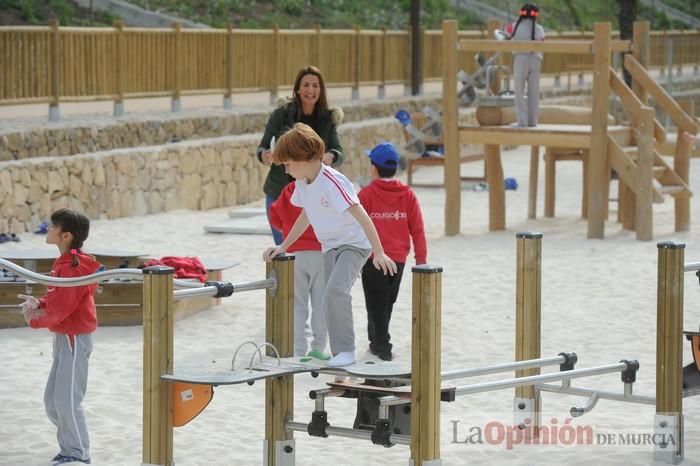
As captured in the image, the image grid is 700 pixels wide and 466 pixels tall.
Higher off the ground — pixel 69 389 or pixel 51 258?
pixel 51 258

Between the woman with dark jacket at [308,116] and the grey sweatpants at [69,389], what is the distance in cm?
285

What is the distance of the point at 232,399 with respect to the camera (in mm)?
8289

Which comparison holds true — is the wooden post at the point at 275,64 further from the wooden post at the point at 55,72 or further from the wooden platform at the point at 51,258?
the wooden platform at the point at 51,258

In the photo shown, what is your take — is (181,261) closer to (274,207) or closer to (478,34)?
(274,207)

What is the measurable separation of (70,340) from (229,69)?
15.1 metres

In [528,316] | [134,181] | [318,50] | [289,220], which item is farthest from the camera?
[318,50]

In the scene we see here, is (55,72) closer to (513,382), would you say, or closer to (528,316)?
(528,316)

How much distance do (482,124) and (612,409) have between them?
26.7 ft

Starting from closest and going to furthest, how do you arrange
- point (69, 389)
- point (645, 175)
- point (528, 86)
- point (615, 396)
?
point (69, 389)
point (615, 396)
point (645, 175)
point (528, 86)

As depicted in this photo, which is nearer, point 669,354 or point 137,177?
point 669,354

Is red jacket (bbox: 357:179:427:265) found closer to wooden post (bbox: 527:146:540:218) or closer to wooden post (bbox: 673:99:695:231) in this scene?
wooden post (bbox: 673:99:695:231)

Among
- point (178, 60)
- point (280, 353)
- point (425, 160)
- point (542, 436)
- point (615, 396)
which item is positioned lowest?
point (542, 436)

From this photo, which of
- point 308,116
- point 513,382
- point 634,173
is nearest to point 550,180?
point 634,173

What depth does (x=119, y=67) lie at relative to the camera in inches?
743
